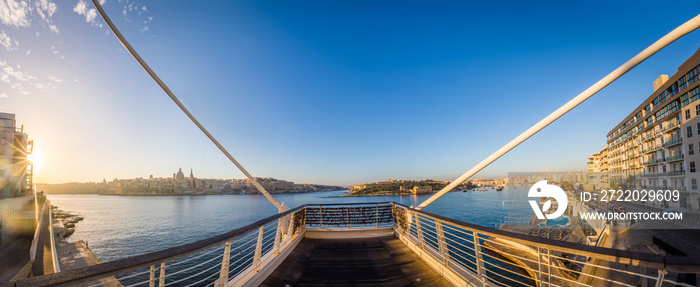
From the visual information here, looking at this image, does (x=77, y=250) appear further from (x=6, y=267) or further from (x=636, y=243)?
(x=636, y=243)

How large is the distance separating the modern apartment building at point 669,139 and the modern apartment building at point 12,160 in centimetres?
7403

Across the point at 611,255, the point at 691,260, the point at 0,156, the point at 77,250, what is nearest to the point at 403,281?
the point at 611,255

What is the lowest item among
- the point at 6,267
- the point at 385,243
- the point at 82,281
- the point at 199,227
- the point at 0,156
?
the point at 199,227

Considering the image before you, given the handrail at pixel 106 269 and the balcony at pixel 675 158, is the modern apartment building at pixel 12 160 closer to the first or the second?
the handrail at pixel 106 269

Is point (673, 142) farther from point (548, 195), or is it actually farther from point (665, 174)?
point (548, 195)

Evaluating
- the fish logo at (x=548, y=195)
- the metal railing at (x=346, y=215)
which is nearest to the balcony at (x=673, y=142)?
the fish logo at (x=548, y=195)

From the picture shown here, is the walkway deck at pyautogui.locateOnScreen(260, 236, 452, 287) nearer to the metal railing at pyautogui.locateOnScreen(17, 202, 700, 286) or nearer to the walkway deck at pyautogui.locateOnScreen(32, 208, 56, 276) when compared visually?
the metal railing at pyautogui.locateOnScreen(17, 202, 700, 286)

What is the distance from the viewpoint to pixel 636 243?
1873cm

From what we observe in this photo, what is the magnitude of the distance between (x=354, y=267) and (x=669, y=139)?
48.3 m

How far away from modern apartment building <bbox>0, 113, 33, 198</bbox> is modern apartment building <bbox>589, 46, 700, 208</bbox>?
74028mm

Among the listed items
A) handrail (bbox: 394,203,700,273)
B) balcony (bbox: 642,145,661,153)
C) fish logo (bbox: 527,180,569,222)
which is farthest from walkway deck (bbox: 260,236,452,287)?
balcony (bbox: 642,145,661,153)

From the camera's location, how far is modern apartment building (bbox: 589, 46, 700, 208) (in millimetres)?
27891

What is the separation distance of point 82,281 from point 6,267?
78.9ft

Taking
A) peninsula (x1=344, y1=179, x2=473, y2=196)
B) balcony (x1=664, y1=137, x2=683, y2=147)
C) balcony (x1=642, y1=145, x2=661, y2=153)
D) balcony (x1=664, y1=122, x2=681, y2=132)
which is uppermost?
balcony (x1=664, y1=122, x2=681, y2=132)
